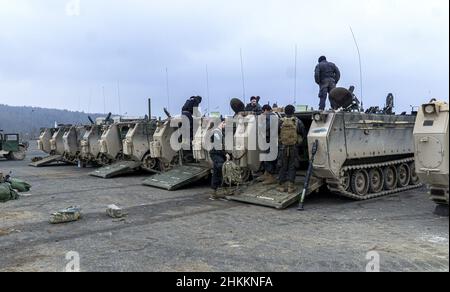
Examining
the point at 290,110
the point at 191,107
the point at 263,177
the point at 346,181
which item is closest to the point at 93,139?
the point at 191,107

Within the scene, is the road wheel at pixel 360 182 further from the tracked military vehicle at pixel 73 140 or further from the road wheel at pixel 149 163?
the tracked military vehicle at pixel 73 140

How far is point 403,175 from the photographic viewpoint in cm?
1115

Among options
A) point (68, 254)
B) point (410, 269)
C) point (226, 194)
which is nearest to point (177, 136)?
point (226, 194)

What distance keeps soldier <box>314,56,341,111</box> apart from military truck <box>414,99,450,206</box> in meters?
4.10

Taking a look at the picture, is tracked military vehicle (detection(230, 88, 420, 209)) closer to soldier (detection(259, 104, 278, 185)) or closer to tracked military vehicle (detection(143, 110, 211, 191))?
soldier (detection(259, 104, 278, 185))

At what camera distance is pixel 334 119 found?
9055mm

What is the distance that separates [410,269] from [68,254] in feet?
13.5

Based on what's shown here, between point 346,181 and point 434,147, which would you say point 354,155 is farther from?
point 434,147

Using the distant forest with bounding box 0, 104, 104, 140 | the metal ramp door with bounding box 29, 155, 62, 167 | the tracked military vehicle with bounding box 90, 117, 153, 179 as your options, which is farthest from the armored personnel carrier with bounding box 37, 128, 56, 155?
the distant forest with bounding box 0, 104, 104, 140

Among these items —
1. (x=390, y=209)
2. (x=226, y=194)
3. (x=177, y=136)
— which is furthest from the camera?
(x=177, y=136)

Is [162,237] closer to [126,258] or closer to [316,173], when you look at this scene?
[126,258]

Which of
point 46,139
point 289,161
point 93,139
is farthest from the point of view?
point 46,139

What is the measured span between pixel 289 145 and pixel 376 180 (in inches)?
95.0

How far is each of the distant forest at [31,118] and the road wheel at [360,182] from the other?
214 feet
